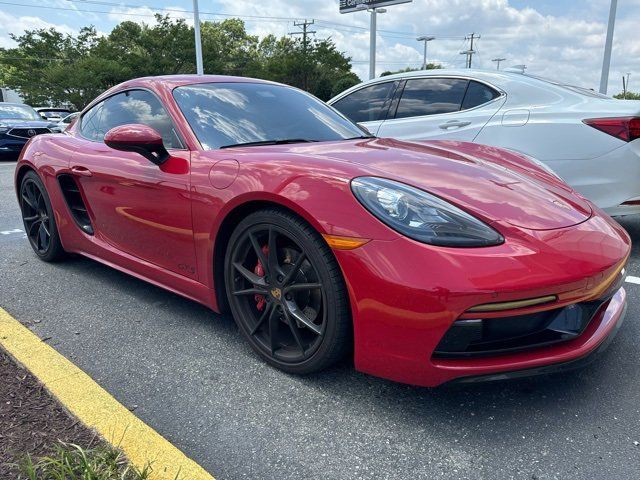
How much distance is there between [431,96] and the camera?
4.46 m

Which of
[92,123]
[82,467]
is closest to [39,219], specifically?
[92,123]

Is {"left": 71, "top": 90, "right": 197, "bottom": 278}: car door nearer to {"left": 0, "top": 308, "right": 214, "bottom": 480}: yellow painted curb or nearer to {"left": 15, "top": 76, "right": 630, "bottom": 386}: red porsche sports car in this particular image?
{"left": 15, "top": 76, "right": 630, "bottom": 386}: red porsche sports car

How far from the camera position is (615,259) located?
177 cm

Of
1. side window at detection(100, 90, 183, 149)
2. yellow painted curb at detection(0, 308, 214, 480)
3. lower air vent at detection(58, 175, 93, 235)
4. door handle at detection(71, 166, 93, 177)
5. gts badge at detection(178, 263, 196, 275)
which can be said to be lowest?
yellow painted curb at detection(0, 308, 214, 480)

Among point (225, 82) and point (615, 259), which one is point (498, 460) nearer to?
point (615, 259)

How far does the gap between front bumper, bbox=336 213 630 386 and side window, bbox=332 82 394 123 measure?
322 cm

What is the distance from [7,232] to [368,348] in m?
4.28

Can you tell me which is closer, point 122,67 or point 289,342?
point 289,342

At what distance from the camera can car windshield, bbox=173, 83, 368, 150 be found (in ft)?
8.02

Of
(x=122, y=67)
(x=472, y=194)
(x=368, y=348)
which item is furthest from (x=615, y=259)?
(x=122, y=67)

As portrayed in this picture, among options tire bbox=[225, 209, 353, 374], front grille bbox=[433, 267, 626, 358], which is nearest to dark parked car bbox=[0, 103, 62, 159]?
tire bbox=[225, 209, 353, 374]

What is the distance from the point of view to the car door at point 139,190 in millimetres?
2324

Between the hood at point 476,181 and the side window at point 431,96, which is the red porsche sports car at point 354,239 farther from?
the side window at point 431,96

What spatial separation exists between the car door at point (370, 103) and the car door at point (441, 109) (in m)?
0.08
